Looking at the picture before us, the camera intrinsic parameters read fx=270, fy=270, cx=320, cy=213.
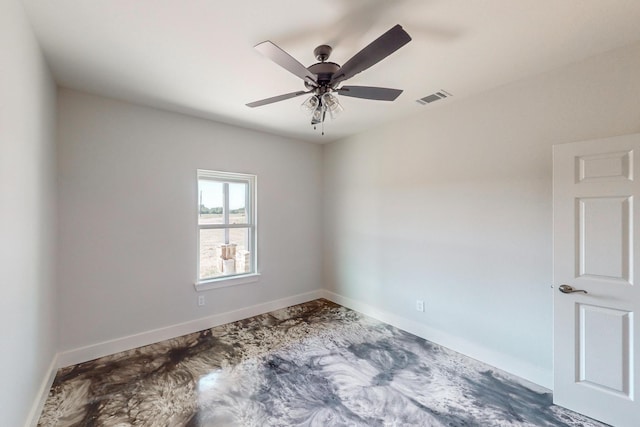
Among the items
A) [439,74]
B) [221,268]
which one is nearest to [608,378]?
[439,74]

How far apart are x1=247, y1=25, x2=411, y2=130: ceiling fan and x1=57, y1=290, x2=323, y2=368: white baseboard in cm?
279

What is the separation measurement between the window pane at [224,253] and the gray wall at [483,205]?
5.70 feet

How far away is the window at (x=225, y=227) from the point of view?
3527mm

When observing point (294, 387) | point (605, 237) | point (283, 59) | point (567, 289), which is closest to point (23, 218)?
point (283, 59)

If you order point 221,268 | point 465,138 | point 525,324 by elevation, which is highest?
point 465,138

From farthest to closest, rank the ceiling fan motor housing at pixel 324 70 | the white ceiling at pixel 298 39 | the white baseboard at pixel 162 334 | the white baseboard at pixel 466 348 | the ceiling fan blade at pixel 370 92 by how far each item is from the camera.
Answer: the white baseboard at pixel 162 334 < the white baseboard at pixel 466 348 < the ceiling fan blade at pixel 370 92 < the ceiling fan motor housing at pixel 324 70 < the white ceiling at pixel 298 39

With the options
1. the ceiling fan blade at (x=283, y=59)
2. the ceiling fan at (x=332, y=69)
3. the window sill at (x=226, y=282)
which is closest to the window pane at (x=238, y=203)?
the window sill at (x=226, y=282)

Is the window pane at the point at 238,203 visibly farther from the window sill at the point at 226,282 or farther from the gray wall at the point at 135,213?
the window sill at the point at 226,282

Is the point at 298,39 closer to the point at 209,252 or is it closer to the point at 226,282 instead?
the point at 209,252

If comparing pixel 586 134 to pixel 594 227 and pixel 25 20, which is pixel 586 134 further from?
pixel 25 20

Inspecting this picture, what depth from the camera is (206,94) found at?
2.73 metres

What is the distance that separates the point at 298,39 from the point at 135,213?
248 cm

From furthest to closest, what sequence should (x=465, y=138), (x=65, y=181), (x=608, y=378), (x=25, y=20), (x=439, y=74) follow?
(x=465, y=138) < (x=65, y=181) < (x=439, y=74) < (x=608, y=378) < (x=25, y=20)

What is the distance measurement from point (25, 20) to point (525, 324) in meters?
4.32
